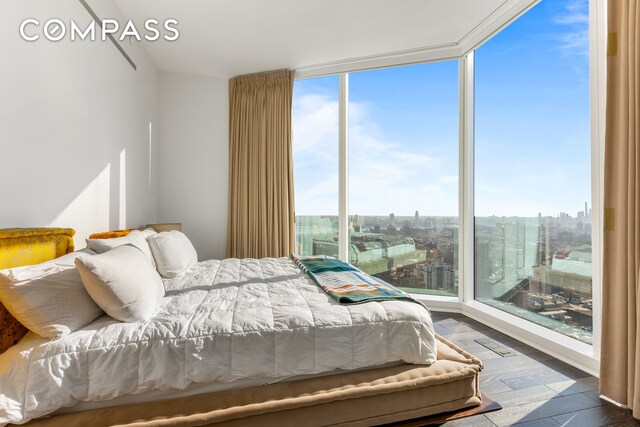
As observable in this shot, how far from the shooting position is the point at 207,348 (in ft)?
4.84

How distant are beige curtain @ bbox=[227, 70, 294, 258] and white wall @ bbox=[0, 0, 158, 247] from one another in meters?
1.07

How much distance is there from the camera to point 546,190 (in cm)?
273

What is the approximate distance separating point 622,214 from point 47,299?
9.23ft

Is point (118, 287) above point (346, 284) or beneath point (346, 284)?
A: above

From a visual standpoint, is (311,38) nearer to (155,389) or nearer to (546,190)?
(546,190)

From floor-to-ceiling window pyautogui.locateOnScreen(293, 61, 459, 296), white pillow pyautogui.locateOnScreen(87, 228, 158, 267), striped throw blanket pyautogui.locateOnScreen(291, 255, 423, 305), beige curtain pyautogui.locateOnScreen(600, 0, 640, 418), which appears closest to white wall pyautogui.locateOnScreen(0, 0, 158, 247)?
white pillow pyautogui.locateOnScreen(87, 228, 158, 267)

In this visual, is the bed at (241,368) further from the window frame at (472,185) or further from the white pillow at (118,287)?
the window frame at (472,185)

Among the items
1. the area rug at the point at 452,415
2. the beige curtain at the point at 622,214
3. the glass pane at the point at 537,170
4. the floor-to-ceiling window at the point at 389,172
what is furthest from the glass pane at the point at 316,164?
the beige curtain at the point at 622,214

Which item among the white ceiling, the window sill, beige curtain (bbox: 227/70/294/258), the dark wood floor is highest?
the white ceiling

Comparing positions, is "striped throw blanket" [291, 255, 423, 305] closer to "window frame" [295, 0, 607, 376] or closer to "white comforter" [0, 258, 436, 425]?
"white comforter" [0, 258, 436, 425]

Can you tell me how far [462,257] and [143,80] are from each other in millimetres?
3840

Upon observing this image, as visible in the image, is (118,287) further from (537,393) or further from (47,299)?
(537,393)

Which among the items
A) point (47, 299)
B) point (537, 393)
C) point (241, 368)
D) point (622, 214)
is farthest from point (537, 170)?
point (47, 299)

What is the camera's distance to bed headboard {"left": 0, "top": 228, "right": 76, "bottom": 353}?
1411mm
